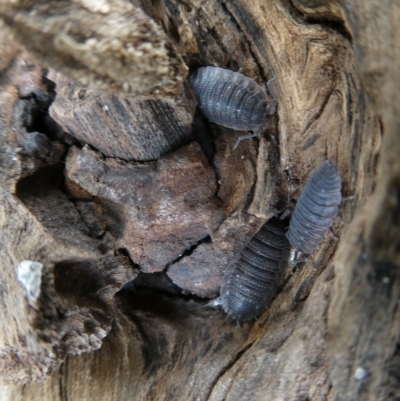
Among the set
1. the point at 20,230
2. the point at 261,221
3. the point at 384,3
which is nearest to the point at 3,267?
the point at 20,230

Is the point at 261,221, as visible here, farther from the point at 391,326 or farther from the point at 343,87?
the point at 391,326

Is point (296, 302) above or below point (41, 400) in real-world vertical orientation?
above

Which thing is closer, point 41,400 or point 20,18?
point 20,18

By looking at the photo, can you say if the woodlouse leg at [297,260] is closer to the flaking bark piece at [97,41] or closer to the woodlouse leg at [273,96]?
the woodlouse leg at [273,96]

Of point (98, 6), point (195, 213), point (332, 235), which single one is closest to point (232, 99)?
point (195, 213)

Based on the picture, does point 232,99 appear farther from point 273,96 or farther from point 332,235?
point 332,235

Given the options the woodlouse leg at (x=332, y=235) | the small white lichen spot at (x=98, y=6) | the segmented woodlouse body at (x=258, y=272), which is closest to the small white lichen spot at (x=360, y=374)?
the woodlouse leg at (x=332, y=235)
